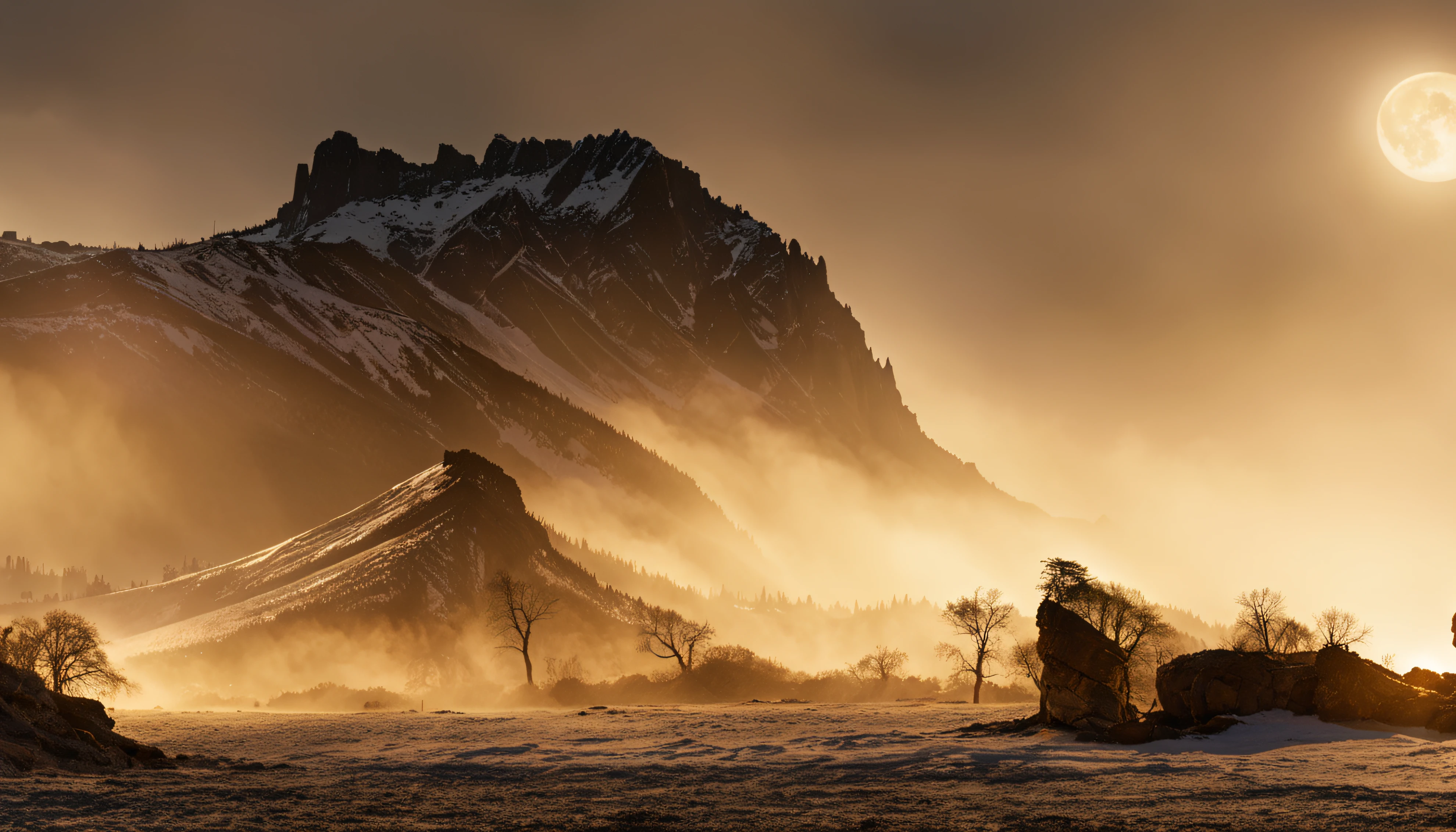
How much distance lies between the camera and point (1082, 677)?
58125 mm

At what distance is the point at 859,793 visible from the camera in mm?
40625

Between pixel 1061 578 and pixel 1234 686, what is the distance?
4685cm

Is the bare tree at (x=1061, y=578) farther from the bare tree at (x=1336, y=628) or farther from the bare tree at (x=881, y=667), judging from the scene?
the bare tree at (x=1336, y=628)

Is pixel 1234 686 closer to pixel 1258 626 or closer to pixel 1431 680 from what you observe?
pixel 1431 680

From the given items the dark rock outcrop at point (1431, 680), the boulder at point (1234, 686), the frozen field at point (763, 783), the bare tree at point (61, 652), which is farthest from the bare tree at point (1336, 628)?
the bare tree at point (61, 652)

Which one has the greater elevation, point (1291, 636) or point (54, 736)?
point (1291, 636)

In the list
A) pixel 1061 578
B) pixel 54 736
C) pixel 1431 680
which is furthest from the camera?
pixel 1061 578

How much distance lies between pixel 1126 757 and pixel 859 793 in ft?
49.2

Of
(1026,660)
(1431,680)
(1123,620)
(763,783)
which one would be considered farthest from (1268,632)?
(763,783)

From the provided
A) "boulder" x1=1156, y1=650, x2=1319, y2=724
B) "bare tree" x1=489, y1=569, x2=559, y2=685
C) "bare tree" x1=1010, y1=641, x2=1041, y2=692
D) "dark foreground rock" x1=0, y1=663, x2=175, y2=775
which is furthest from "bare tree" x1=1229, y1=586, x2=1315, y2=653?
"dark foreground rock" x1=0, y1=663, x2=175, y2=775

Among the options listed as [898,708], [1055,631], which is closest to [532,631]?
[898,708]

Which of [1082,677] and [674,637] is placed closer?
[1082,677]

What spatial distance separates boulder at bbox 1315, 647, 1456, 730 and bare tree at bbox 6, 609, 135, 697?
9747 cm

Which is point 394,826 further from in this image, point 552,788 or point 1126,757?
point 1126,757
